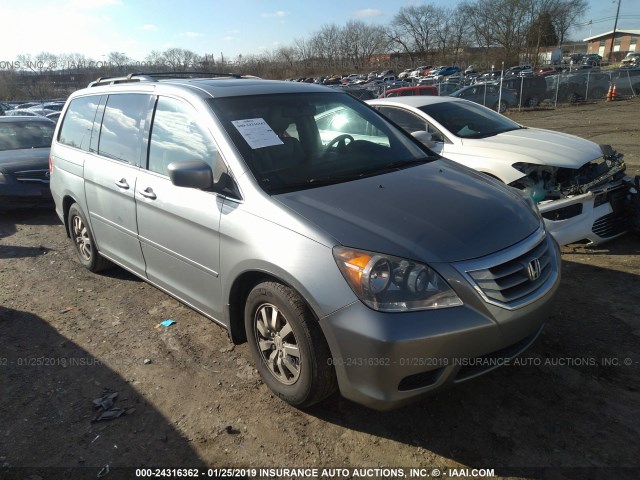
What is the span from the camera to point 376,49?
9694 centimetres

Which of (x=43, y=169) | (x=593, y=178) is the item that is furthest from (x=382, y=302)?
(x=43, y=169)

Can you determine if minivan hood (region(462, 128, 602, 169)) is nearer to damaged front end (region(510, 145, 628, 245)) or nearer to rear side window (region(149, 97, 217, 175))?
damaged front end (region(510, 145, 628, 245))

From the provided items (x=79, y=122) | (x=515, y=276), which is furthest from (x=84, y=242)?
(x=515, y=276)

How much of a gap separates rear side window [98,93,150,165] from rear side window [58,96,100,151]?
36cm

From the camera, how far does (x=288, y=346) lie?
2.73m

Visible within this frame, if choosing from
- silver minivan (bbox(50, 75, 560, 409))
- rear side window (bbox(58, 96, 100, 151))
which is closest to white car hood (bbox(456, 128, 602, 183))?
silver minivan (bbox(50, 75, 560, 409))

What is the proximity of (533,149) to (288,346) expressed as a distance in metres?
4.19

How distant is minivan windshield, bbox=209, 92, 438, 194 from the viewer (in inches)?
120

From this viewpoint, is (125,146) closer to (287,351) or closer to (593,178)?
(287,351)

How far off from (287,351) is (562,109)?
82.4 feet

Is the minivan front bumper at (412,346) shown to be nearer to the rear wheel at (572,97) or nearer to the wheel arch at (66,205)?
the wheel arch at (66,205)

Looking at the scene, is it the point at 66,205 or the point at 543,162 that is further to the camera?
the point at 543,162

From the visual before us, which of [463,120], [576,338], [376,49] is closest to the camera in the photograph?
[576,338]

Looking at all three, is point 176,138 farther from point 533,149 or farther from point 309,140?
point 533,149
